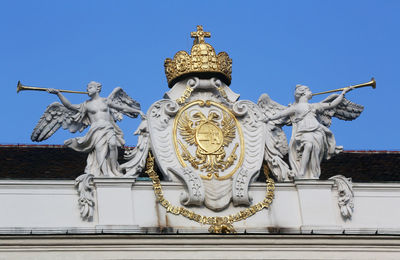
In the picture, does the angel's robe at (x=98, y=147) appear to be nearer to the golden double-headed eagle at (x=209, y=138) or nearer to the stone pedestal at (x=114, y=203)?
the stone pedestal at (x=114, y=203)

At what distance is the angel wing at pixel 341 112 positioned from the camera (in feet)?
79.4

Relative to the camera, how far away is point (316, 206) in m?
23.2

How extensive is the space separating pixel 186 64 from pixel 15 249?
4.48m

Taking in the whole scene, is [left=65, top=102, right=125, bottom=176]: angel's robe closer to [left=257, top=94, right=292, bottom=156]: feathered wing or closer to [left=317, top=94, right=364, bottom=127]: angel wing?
[left=257, top=94, right=292, bottom=156]: feathered wing

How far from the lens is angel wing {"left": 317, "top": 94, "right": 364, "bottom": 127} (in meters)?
24.2

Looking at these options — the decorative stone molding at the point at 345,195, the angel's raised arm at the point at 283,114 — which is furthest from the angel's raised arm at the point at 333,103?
the decorative stone molding at the point at 345,195

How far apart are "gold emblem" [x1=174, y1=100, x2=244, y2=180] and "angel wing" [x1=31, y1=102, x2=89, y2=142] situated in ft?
5.38

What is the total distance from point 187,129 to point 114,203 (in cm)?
189

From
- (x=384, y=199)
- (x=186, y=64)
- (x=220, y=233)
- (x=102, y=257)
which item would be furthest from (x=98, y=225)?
(x=384, y=199)

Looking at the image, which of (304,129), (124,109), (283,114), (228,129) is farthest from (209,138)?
(304,129)

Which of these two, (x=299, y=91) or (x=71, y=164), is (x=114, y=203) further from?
(x=299, y=91)

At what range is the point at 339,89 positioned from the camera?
79.5ft

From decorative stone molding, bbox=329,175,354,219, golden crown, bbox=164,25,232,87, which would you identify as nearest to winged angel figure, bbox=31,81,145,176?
golden crown, bbox=164,25,232,87

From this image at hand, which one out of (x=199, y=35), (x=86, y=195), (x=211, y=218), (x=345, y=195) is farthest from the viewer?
(x=199, y=35)
